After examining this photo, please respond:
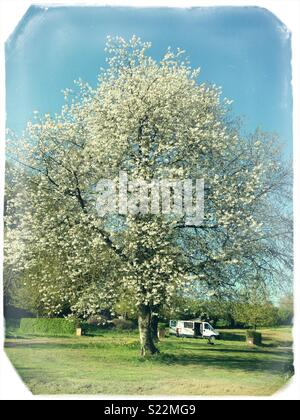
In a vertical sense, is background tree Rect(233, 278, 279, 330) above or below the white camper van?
above

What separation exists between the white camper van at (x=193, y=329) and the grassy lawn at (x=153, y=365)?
11 cm

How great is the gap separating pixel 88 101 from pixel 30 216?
86.9 inches

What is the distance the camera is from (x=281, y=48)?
9.92 m

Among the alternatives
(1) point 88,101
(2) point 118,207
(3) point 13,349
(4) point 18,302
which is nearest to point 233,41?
(1) point 88,101

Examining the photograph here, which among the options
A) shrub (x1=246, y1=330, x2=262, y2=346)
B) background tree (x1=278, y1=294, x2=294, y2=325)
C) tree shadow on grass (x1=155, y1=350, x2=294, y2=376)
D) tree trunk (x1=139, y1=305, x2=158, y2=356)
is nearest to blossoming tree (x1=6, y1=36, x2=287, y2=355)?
tree trunk (x1=139, y1=305, x2=158, y2=356)

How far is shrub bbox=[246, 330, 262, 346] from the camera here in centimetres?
985

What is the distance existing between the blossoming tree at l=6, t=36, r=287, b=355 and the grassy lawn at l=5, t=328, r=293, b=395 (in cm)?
44

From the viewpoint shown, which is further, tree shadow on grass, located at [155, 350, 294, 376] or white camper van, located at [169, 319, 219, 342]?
white camper van, located at [169, 319, 219, 342]

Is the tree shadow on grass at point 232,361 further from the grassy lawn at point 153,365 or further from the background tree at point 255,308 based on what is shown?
the background tree at point 255,308

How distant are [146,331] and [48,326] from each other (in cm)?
167
